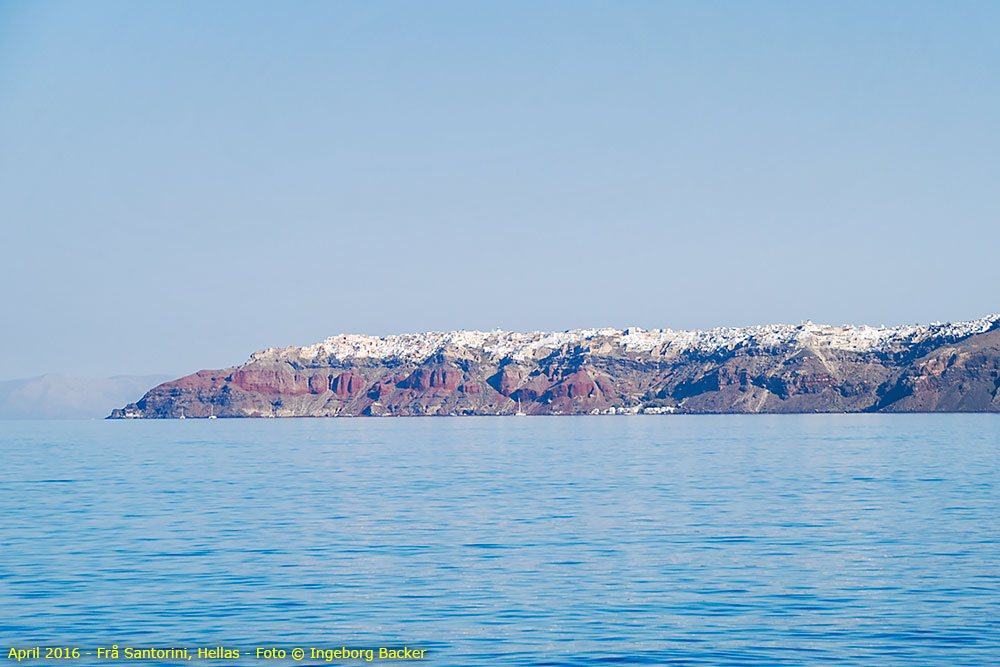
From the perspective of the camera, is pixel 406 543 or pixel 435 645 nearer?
pixel 435 645

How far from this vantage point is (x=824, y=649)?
67.1ft

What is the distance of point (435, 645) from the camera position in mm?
21141

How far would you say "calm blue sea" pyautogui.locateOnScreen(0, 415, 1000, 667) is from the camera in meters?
21.5

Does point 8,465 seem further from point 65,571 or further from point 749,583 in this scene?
point 749,583

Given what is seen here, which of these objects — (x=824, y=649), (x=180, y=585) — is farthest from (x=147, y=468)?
(x=824, y=649)

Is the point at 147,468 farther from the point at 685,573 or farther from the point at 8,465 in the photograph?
the point at 685,573

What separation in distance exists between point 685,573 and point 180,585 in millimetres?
12348

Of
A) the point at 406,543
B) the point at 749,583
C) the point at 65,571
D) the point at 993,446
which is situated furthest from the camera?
the point at 993,446

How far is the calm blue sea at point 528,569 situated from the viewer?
2147 cm

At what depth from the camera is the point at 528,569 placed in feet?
95.7

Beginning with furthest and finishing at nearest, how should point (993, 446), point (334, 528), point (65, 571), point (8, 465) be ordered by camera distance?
point (993, 446) < point (8, 465) < point (334, 528) < point (65, 571)

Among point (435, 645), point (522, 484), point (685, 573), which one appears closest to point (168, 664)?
point (435, 645)

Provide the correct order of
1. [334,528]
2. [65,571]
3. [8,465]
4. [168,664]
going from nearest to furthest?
[168,664], [65,571], [334,528], [8,465]

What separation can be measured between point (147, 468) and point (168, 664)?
205ft
